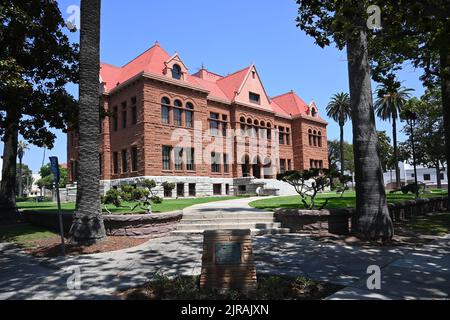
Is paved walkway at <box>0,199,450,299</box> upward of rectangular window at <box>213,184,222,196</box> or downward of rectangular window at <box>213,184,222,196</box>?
downward

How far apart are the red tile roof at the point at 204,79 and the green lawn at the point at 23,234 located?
17116 millimetres

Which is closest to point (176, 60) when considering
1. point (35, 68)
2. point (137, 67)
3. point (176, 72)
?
point (176, 72)

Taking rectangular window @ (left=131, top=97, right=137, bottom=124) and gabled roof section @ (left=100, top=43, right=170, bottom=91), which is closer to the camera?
rectangular window @ (left=131, top=97, right=137, bottom=124)

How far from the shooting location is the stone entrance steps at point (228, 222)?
1149 centimetres

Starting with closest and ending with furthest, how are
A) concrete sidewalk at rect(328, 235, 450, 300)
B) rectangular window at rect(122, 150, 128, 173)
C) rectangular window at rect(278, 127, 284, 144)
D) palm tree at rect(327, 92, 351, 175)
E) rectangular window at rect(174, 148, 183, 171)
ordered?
1. concrete sidewalk at rect(328, 235, 450, 300)
2. rectangular window at rect(174, 148, 183, 171)
3. rectangular window at rect(122, 150, 128, 173)
4. rectangular window at rect(278, 127, 284, 144)
5. palm tree at rect(327, 92, 351, 175)

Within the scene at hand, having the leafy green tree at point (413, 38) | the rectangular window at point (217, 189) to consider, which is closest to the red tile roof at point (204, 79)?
the rectangular window at point (217, 189)

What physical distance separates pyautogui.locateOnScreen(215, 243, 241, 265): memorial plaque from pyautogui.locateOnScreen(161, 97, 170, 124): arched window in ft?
80.5

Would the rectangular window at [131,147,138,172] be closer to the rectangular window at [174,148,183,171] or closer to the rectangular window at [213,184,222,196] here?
the rectangular window at [174,148,183,171]

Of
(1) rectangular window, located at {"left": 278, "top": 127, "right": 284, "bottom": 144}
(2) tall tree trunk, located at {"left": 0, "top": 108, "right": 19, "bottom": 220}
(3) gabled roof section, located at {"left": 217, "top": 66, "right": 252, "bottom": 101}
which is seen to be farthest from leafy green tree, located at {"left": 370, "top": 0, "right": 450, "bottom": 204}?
(1) rectangular window, located at {"left": 278, "top": 127, "right": 284, "bottom": 144}

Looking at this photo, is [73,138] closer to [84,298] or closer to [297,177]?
[297,177]

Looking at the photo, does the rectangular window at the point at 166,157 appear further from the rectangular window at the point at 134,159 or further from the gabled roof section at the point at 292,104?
the gabled roof section at the point at 292,104

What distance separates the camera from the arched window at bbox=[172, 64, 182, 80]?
30.3 metres
